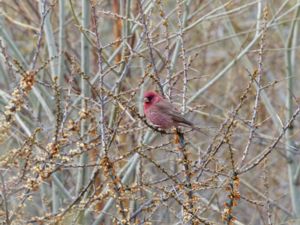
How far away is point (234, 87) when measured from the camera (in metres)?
10.4

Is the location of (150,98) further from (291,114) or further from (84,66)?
(291,114)

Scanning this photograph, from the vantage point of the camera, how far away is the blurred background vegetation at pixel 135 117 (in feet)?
14.0

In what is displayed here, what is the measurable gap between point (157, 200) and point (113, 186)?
0.86ft

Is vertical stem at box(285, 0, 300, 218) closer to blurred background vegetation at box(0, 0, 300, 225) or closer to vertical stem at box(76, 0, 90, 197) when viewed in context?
blurred background vegetation at box(0, 0, 300, 225)

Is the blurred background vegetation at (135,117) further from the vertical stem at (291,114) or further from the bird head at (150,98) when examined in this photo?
the bird head at (150,98)

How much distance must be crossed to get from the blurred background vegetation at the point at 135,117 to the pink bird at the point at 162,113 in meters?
0.11

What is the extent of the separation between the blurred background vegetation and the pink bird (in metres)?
0.11

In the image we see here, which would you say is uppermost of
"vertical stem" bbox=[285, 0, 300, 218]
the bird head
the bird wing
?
"vertical stem" bbox=[285, 0, 300, 218]

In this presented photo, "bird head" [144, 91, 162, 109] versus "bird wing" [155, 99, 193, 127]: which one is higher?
"bird head" [144, 91, 162, 109]

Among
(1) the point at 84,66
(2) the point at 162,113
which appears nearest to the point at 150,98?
(2) the point at 162,113

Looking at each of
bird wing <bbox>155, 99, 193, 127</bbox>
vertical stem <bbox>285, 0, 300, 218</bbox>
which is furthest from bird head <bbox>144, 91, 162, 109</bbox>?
vertical stem <bbox>285, 0, 300, 218</bbox>

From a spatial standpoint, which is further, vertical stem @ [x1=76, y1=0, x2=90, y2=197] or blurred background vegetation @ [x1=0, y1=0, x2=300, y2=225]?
vertical stem @ [x1=76, y1=0, x2=90, y2=197]

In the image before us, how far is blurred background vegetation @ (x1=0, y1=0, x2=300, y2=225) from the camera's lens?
168 inches

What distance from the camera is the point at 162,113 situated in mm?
5480
